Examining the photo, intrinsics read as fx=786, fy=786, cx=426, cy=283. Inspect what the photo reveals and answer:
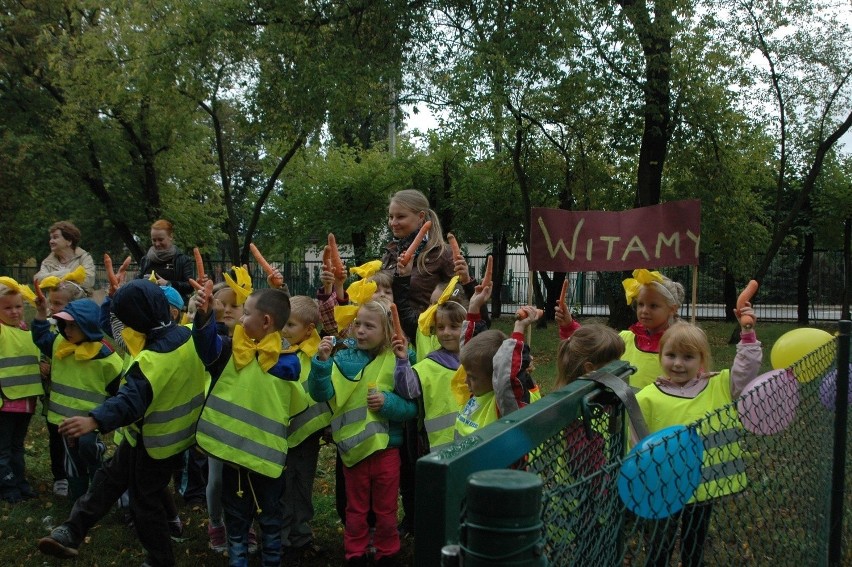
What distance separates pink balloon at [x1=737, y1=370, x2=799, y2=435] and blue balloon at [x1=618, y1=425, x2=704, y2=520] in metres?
0.48

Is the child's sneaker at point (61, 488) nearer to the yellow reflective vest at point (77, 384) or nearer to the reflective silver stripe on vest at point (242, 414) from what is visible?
the yellow reflective vest at point (77, 384)

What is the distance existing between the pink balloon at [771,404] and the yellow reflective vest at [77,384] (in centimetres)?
395

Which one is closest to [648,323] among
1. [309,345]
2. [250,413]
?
[309,345]

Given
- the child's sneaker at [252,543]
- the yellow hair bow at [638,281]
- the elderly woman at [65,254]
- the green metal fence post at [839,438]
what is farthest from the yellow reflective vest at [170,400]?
the elderly woman at [65,254]

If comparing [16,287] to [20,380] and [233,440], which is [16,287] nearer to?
[20,380]

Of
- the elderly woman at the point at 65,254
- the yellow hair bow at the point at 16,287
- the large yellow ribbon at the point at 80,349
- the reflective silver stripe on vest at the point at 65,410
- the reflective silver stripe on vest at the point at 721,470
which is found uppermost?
the elderly woman at the point at 65,254

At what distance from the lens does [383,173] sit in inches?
853

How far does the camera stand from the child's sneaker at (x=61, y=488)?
5.74m

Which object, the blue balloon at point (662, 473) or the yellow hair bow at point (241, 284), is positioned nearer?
the blue balloon at point (662, 473)

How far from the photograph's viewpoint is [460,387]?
153 inches

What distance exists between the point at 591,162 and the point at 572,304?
7.74 m

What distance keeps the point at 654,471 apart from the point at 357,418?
2196 millimetres

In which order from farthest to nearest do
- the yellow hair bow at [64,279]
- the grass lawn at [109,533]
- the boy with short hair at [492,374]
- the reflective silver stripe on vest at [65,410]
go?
the yellow hair bow at [64,279] → the reflective silver stripe on vest at [65,410] → the grass lawn at [109,533] → the boy with short hair at [492,374]

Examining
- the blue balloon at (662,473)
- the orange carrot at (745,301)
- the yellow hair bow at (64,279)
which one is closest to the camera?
the blue balloon at (662,473)
